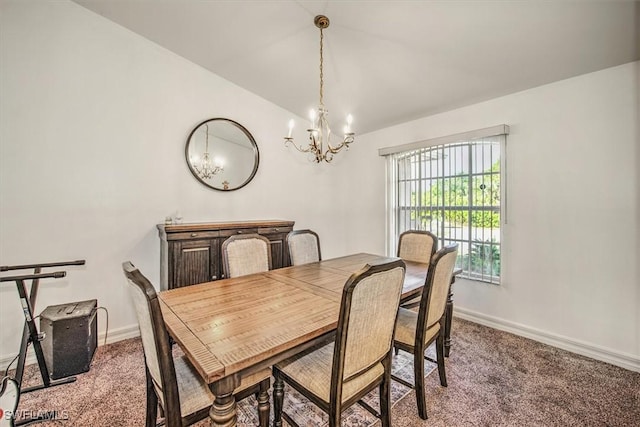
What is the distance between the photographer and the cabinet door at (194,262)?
263 cm

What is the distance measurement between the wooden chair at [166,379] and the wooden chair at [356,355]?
0.65 feet

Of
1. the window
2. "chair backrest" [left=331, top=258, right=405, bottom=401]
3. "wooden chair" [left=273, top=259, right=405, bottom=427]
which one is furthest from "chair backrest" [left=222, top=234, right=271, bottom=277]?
the window

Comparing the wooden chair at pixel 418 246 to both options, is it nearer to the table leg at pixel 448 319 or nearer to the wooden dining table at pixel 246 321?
the table leg at pixel 448 319

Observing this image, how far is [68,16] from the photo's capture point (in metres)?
2.45

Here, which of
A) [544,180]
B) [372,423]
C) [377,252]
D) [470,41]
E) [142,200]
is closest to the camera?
[372,423]

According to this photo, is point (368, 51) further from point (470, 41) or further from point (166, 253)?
point (166, 253)

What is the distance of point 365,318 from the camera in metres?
1.22

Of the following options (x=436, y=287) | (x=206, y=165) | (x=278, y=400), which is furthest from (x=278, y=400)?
(x=206, y=165)

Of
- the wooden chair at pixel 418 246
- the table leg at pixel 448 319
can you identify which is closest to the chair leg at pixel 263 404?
the table leg at pixel 448 319

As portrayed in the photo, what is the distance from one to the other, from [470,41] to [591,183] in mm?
1604

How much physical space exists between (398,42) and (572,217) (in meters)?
2.21

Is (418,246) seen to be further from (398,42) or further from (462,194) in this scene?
(398,42)

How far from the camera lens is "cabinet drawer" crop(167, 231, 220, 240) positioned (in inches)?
103

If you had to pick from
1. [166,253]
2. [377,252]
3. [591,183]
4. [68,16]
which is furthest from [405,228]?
[68,16]
